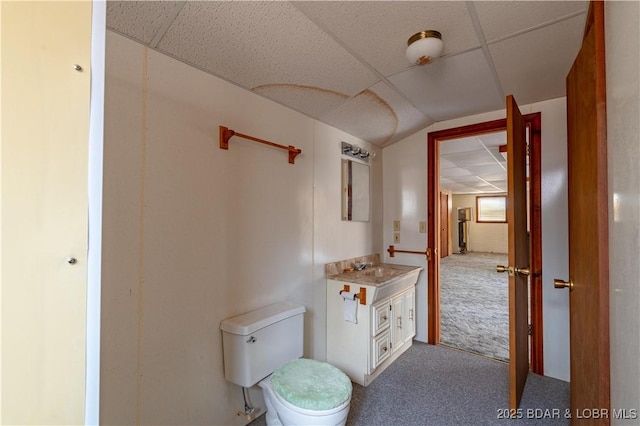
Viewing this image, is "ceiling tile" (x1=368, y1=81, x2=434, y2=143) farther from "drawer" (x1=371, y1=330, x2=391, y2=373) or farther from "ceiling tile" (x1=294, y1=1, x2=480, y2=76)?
"drawer" (x1=371, y1=330, x2=391, y2=373)

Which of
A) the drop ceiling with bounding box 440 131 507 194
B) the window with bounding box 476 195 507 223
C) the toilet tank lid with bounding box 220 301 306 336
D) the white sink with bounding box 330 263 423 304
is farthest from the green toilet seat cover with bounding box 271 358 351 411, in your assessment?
the window with bounding box 476 195 507 223

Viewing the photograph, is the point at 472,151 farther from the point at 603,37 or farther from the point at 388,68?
the point at 603,37

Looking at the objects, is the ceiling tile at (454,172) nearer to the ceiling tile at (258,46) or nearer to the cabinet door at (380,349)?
the cabinet door at (380,349)

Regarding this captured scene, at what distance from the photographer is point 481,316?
12.4 ft

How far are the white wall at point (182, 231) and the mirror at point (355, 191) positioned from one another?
0.69m

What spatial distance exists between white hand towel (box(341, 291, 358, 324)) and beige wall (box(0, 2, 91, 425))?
1807mm

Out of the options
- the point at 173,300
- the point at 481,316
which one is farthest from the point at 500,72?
the point at 481,316

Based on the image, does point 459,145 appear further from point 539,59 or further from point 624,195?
point 624,195

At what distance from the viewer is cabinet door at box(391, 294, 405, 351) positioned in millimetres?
2508

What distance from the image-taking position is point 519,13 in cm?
137

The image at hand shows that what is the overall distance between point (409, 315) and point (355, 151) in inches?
66.0

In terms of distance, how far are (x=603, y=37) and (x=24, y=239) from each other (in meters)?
1.59

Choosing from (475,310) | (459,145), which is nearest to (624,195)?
(459,145)

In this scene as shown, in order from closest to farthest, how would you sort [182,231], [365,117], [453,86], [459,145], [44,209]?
[44,209], [182,231], [453,86], [365,117], [459,145]
